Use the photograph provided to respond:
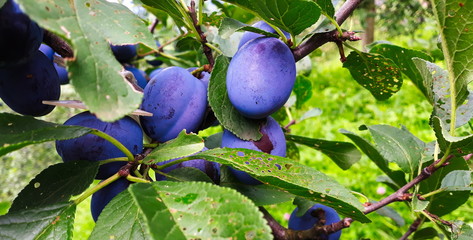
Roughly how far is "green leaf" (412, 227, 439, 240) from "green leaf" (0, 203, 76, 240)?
74 centimetres

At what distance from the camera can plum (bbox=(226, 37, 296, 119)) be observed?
20.9 inches

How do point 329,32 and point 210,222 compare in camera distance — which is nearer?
point 210,222

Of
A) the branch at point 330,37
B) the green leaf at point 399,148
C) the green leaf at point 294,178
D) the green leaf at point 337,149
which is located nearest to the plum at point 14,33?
the green leaf at point 294,178

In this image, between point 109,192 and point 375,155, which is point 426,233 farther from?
point 109,192

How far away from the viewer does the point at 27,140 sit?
1.20 ft

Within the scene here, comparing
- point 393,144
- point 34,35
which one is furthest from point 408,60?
point 34,35

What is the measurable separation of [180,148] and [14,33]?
0.67 ft

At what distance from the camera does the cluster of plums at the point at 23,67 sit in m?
0.38

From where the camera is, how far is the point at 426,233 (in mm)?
854

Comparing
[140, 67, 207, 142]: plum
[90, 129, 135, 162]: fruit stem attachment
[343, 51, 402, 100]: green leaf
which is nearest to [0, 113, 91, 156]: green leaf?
[90, 129, 135, 162]: fruit stem attachment

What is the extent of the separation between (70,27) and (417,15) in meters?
4.82

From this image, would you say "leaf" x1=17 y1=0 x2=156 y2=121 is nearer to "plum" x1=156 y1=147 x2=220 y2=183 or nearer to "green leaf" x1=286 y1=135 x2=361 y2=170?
"plum" x1=156 y1=147 x2=220 y2=183

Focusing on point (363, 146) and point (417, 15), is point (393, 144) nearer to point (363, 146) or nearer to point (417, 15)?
point (363, 146)

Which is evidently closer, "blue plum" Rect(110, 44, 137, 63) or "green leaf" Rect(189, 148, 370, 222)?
"green leaf" Rect(189, 148, 370, 222)
